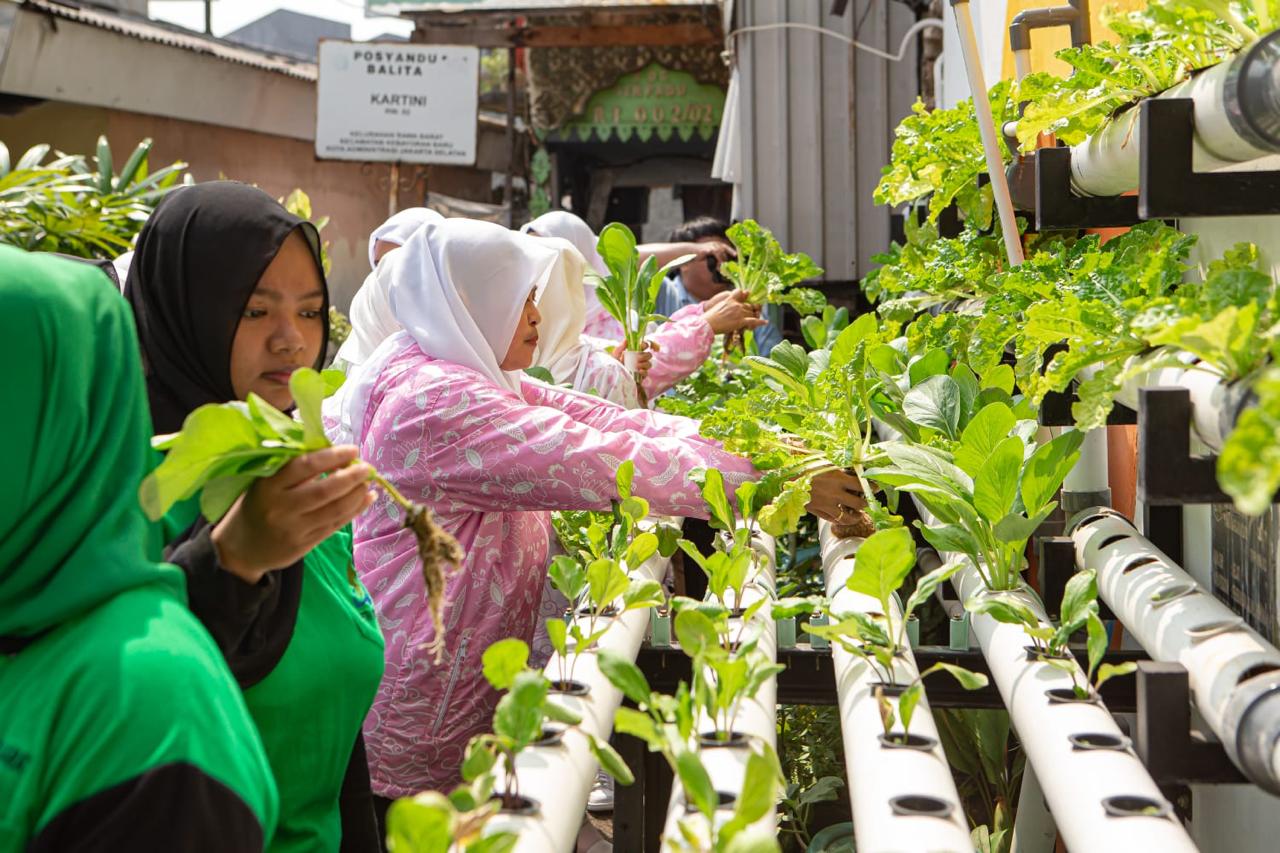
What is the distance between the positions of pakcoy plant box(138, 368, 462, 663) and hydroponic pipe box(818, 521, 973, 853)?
40cm

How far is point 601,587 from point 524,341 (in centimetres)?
88

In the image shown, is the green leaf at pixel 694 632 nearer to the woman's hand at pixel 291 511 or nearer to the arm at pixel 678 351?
the woman's hand at pixel 291 511

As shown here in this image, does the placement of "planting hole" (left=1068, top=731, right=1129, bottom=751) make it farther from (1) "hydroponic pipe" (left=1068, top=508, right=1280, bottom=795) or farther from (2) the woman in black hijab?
(2) the woman in black hijab

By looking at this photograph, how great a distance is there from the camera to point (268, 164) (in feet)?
40.2

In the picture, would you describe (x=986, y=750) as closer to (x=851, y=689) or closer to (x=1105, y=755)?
(x=851, y=689)

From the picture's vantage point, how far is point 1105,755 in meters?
1.18

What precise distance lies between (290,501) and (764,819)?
18.9 inches

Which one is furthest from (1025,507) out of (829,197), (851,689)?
(829,197)

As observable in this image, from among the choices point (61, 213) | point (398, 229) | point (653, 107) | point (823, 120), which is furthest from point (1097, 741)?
point (653, 107)

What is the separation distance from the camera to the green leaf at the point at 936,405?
6.34 ft

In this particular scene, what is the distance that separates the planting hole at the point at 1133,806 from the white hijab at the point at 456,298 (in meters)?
1.41

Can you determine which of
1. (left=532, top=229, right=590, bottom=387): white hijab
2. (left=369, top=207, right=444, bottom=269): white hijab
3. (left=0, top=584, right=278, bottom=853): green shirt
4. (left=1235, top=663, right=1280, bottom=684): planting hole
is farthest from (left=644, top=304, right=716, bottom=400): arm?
(left=0, top=584, right=278, bottom=853): green shirt

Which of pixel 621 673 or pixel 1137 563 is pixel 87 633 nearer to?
pixel 621 673

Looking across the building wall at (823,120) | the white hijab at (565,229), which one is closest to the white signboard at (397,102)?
the building wall at (823,120)
